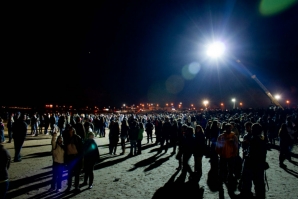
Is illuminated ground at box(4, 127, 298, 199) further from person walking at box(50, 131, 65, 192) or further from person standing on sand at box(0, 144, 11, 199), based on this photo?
person standing on sand at box(0, 144, 11, 199)

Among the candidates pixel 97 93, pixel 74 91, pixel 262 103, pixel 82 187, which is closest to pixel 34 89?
pixel 74 91

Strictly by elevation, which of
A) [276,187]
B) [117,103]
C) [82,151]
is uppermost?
[117,103]

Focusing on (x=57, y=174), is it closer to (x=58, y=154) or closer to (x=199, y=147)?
(x=58, y=154)

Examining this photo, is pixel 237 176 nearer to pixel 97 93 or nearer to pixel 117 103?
pixel 97 93

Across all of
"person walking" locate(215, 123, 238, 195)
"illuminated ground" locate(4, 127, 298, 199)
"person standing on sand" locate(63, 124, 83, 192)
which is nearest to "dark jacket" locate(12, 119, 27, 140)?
"illuminated ground" locate(4, 127, 298, 199)

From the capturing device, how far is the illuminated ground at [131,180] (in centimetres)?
621

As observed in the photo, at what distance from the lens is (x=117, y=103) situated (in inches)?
3986

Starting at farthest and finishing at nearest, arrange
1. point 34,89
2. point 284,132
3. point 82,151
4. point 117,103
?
point 117,103
point 34,89
point 284,132
point 82,151

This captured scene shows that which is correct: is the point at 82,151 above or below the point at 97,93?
below

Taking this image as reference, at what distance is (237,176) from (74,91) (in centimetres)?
8253

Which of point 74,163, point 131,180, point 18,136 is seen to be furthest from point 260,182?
point 18,136

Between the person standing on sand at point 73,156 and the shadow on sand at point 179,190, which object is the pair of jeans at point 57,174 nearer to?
the person standing on sand at point 73,156

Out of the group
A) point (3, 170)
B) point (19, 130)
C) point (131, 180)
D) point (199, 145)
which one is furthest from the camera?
point (19, 130)

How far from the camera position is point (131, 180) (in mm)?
7492
